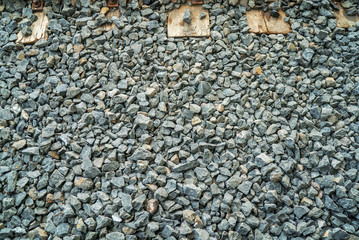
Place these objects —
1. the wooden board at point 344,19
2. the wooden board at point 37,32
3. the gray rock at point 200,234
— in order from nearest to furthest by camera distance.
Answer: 1. the gray rock at point 200,234
2. the wooden board at point 37,32
3. the wooden board at point 344,19

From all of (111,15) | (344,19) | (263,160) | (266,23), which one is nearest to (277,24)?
(266,23)

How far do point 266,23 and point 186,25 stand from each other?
2.41 ft

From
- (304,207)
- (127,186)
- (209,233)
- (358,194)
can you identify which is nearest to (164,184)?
(127,186)

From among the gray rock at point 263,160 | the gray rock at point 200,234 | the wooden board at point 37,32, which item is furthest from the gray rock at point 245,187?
the wooden board at point 37,32

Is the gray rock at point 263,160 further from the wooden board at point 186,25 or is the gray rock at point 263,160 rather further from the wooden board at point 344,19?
the wooden board at point 344,19

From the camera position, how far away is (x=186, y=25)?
274 cm

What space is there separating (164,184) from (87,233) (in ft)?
1.88

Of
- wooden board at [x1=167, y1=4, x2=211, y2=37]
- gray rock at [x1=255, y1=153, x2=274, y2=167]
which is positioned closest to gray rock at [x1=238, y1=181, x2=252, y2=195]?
gray rock at [x1=255, y1=153, x2=274, y2=167]

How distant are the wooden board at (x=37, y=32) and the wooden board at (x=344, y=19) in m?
2.64

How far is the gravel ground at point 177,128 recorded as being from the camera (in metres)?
2.02

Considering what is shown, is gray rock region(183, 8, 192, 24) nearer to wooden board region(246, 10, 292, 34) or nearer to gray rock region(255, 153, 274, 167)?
wooden board region(246, 10, 292, 34)

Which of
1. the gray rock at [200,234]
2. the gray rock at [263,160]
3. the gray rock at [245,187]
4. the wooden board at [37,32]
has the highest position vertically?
the wooden board at [37,32]

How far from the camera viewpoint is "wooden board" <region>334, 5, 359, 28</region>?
112 inches

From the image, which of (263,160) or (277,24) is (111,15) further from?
(263,160)
